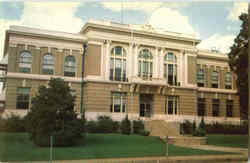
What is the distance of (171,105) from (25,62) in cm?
1296

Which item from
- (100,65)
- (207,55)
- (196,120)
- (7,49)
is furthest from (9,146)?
(207,55)

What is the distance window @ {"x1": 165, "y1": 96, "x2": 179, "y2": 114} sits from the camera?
22625mm

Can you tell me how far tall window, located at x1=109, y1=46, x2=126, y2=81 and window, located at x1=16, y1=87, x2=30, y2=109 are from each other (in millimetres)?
8469

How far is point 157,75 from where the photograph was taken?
2242 cm

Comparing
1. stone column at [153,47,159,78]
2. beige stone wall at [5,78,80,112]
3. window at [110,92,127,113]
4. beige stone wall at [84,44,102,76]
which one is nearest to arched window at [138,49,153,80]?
stone column at [153,47,159,78]

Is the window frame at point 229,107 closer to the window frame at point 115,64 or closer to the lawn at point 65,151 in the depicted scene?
the lawn at point 65,151

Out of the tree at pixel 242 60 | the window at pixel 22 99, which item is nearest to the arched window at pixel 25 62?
the window at pixel 22 99

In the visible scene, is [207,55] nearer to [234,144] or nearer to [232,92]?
[232,92]

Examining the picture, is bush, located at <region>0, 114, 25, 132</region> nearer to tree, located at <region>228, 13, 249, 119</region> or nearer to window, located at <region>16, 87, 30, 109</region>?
window, located at <region>16, 87, 30, 109</region>

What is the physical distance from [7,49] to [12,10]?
2.36 meters

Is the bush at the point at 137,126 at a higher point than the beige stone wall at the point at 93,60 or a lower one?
lower

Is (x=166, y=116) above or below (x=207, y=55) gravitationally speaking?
below

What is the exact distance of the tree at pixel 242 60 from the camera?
14148 millimetres

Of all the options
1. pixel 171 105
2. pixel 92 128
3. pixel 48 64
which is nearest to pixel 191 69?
pixel 171 105
